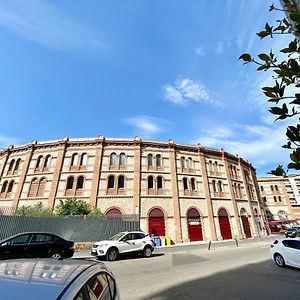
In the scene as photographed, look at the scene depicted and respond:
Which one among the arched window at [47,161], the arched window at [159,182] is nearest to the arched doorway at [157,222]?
the arched window at [159,182]

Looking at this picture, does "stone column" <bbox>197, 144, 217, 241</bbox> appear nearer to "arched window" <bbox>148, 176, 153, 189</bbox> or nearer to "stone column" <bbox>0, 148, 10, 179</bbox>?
"arched window" <bbox>148, 176, 153, 189</bbox>

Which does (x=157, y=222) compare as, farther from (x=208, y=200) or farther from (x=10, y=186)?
(x=10, y=186)

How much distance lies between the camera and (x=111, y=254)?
12.0 m

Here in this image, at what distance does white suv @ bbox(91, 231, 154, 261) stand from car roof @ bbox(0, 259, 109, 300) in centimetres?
1018

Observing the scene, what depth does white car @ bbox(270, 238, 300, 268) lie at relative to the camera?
931 cm

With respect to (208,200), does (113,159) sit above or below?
above

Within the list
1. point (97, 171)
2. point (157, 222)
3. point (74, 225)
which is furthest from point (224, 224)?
point (74, 225)

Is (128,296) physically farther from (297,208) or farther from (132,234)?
(297,208)

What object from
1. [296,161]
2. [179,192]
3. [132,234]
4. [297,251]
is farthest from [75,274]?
[179,192]

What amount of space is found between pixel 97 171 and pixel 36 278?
79.4 ft

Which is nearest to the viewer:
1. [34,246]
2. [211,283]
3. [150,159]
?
[211,283]

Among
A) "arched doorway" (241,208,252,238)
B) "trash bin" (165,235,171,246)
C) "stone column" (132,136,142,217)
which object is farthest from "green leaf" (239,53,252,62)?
"arched doorway" (241,208,252,238)

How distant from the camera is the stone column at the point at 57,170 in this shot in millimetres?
24359

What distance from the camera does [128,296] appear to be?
5809 millimetres
